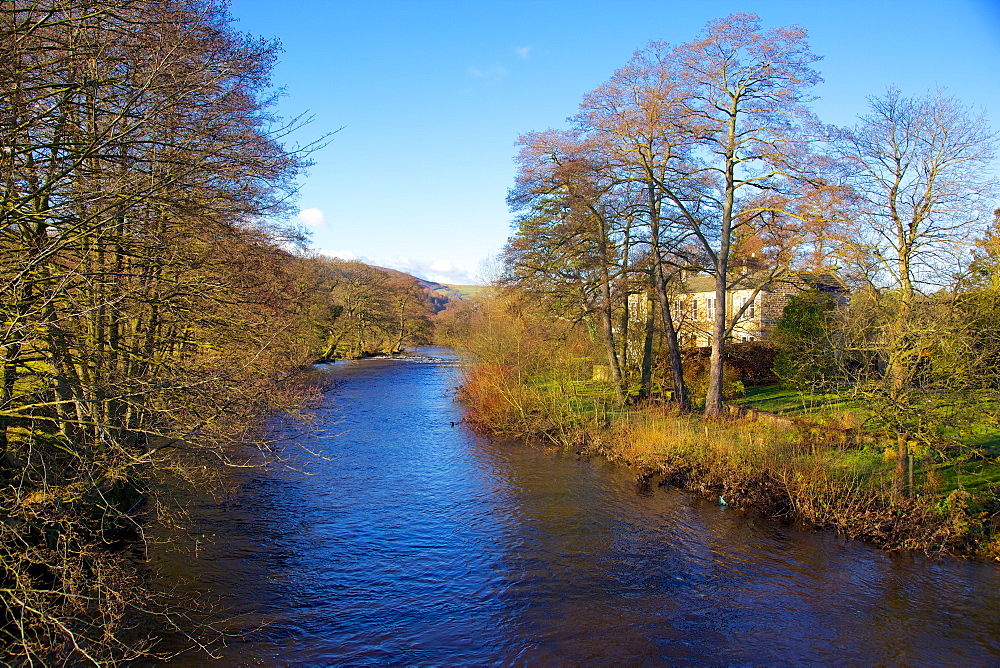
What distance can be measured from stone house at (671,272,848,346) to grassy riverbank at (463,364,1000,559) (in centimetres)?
423

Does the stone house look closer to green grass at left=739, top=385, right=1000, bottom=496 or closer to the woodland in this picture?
the woodland

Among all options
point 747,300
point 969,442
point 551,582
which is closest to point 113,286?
point 551,582

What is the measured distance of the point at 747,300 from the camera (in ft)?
73.7

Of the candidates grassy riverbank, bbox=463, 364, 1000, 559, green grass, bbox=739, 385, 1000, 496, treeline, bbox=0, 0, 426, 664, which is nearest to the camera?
treeline, bbox=0, 0, 426, 664

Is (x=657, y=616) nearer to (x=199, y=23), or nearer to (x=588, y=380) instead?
(x=199, y=23)

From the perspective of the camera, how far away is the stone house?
63.9 ft

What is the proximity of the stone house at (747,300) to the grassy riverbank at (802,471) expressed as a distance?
423 cm

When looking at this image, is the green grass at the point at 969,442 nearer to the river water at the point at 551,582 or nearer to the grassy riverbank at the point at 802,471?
the grassy riverbank at the point at 802,471

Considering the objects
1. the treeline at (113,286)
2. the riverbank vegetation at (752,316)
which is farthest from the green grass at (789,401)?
the treeline at (113,286)

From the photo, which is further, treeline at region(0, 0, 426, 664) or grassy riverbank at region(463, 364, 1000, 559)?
grassy riverbank at region(463, 364, 1000, 559)

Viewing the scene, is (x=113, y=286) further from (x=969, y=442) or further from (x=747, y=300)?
(x=747, y=300)

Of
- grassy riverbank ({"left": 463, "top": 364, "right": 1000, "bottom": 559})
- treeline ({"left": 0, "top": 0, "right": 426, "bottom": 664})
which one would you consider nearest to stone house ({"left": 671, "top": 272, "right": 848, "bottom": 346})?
grassy riverbank ({"left": 463, "top": 364, "right": 1000, "bottom": 559})

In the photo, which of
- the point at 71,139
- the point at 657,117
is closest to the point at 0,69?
the point at 71,139

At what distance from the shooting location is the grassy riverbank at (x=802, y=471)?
11.4 meters
